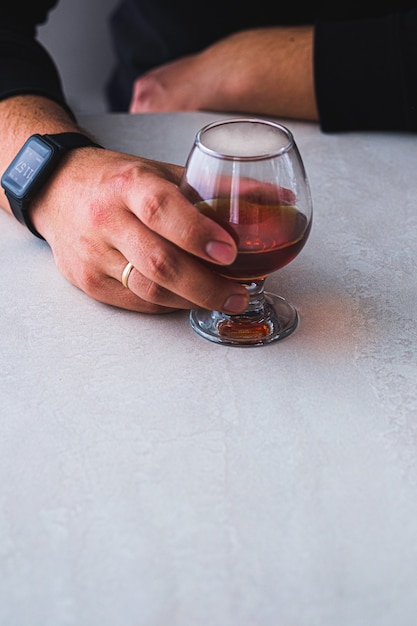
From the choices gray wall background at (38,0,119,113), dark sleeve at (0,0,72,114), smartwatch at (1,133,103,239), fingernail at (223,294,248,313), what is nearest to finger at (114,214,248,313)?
fingernail at (223,294,248,313)

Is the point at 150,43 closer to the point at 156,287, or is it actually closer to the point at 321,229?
the point at 321,229

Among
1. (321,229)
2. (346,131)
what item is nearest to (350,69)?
(346,131)

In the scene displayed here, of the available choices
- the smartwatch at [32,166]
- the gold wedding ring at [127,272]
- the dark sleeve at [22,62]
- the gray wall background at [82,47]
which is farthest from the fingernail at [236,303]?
the gray wall background at [82,47]

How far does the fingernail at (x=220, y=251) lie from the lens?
2.29 ft

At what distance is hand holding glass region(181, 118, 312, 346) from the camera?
0.69 meters

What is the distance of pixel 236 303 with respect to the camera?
0.75 meters

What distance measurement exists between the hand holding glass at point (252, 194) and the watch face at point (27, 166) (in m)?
0.26

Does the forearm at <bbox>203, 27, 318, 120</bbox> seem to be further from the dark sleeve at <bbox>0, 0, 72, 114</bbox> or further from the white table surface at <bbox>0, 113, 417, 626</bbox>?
the white table surface at <bbox>0, 113, 417, 626</bbox>

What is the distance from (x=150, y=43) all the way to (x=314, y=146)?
64cm

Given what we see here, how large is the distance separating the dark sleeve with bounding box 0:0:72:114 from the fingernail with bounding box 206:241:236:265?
1.76 feet

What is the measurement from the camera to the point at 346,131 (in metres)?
1.21

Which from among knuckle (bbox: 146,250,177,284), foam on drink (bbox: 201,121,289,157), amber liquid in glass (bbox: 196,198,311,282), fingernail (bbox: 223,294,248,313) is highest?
foam on drink (bbox: 201,121,289,157)

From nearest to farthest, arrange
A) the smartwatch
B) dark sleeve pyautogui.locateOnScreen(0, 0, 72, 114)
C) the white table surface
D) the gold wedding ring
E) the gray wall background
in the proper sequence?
the white table surface
the gold wedding ring
the smartwatch
dark sleeve pyautogui.locateOnScreen(0, 0, 72, 114)
the gray wall background

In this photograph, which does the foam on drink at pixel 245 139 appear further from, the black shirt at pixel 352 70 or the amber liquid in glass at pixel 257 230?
the black shirt at pixel 352 70
